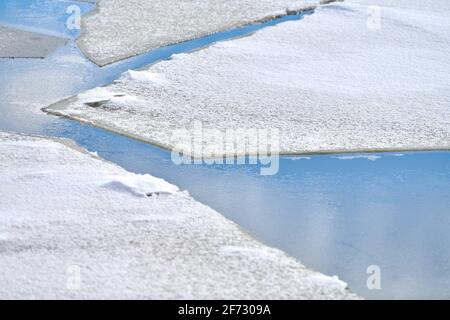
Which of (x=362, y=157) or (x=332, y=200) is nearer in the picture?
(x=332, y=200)

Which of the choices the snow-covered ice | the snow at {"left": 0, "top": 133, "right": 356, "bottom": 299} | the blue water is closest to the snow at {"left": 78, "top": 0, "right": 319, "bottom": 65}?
the snow-covered ice

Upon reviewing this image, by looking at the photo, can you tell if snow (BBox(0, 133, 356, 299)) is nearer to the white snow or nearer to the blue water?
the blue water

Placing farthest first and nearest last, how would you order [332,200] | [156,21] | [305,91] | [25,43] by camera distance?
1. [156,21]
2. [25,43]
3. [305,91]
4. [332,200]

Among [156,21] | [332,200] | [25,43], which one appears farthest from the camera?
[156,21]

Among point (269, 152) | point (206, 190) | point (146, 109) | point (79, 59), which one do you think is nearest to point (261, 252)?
point (206, 190)

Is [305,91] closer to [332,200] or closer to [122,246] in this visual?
[332,200]

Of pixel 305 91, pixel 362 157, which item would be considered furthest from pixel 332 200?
pixel 305 91

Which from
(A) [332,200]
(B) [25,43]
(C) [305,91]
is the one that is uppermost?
(B) [25,43]

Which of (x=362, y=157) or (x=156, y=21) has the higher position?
(x=156, y=21)
